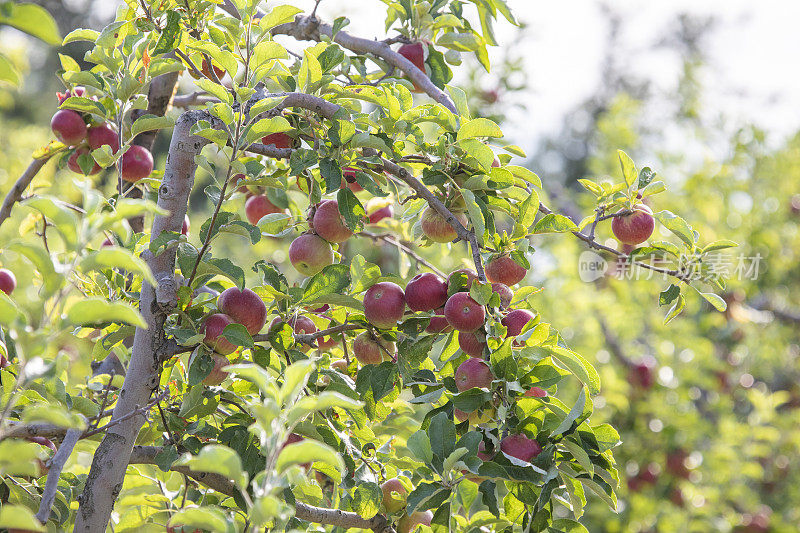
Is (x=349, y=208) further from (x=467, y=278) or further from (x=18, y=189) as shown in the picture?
(x=18, y=189)

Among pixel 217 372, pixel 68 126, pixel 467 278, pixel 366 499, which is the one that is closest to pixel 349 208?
pixel 467 278

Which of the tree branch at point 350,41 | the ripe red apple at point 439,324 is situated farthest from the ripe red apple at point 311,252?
the tree branch at point 350,41

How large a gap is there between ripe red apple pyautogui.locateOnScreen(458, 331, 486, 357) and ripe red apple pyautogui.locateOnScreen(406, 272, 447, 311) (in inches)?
2.4

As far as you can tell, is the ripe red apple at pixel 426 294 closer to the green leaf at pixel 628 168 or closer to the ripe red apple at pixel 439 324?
the ripe red apple at pixel 439 324

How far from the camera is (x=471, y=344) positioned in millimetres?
999

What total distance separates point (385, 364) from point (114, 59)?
2.06ft

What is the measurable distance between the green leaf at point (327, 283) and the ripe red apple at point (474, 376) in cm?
22

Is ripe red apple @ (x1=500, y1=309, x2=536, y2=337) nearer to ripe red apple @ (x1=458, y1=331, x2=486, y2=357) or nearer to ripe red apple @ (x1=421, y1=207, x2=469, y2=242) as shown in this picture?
ripe red apple @ (x1=458, y1=331, x2=486, y2=357)

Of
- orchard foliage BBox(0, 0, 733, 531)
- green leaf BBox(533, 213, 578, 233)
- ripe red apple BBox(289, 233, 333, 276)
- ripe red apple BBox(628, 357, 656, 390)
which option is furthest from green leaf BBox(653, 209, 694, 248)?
ripe red apple BBox(628, 357, 656, 390)

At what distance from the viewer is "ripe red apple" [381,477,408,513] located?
3.61ft

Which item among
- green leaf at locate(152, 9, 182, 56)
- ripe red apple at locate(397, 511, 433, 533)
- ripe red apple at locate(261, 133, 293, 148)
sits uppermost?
green leaf at locate(152, 9, 182, 56)

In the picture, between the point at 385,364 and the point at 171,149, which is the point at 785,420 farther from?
the point at 171,149

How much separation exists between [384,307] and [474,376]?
172 millimetres

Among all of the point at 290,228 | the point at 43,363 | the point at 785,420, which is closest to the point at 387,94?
the point at 290,228
